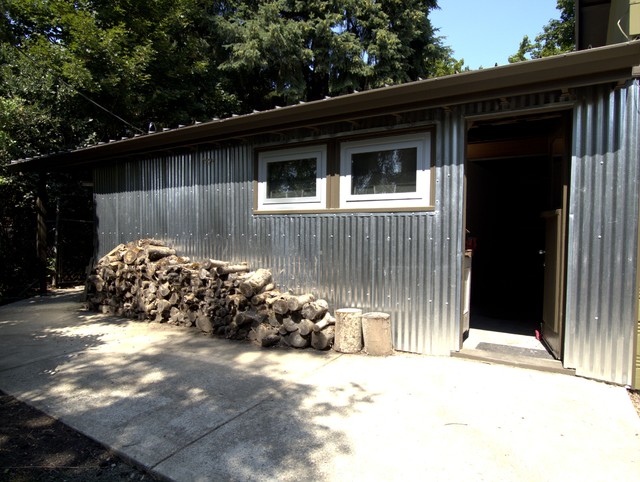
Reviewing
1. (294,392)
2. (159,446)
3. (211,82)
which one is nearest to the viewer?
(159,446)

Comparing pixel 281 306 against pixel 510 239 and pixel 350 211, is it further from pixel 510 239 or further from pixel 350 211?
pixel 510 239

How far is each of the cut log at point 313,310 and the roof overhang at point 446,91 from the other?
2350 millimetres

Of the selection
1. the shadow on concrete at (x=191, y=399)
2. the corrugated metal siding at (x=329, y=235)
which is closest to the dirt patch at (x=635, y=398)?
the corrugated metal siding at (x=329, y=235)

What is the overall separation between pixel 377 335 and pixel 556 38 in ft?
75.6

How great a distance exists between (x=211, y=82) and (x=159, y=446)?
47.3 feet

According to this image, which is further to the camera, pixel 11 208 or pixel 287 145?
pixel 11 208

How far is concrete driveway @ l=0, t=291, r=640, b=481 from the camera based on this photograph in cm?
Answer: 255

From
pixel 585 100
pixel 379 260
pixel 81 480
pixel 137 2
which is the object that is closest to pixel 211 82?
pixel 137 2

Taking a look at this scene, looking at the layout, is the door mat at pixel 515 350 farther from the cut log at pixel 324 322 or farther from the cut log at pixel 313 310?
the cut log at pixel 313 310

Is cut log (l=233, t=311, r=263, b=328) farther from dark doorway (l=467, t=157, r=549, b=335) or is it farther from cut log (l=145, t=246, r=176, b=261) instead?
dark doorway (l=467, t=157, r=549, b=335)

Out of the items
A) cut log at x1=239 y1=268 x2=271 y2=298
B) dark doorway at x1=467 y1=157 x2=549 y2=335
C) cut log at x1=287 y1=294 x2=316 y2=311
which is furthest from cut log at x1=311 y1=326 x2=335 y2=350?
dark doorway at x1=467 y1=157 x2=549 y2=335

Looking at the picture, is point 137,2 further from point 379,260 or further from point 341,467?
point 341,467

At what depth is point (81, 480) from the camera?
2.51 metres

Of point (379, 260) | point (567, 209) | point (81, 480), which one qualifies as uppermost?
point (567, 209)
